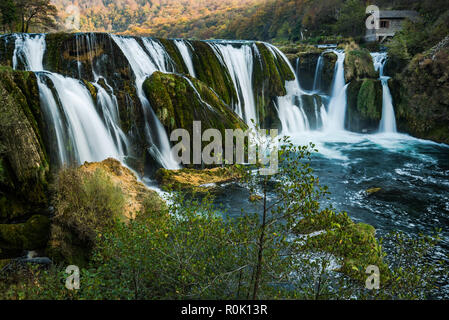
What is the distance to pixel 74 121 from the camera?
44.3ft

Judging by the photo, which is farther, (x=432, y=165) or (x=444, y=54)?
(x=444, y=54)

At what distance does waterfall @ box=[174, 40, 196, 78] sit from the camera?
22.0m

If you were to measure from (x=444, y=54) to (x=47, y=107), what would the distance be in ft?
87.2

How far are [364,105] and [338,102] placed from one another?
252 centimetres

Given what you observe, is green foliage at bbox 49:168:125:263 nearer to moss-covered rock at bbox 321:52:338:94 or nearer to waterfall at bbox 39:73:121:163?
waterfall at bbox 39:73:121:163

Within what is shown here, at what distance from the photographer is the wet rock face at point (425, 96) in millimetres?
22250

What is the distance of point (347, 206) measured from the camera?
13.3 m

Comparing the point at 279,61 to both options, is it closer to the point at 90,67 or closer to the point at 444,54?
the point at 444,54

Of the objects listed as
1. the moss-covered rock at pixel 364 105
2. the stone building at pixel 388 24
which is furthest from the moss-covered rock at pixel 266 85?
the stone building at pixel 388 24

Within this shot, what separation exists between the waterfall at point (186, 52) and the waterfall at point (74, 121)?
8974mm

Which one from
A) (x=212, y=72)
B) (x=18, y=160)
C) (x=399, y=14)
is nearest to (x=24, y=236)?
(x=18, y=160)

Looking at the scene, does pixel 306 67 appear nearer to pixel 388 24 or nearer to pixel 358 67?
pixel 358 67
